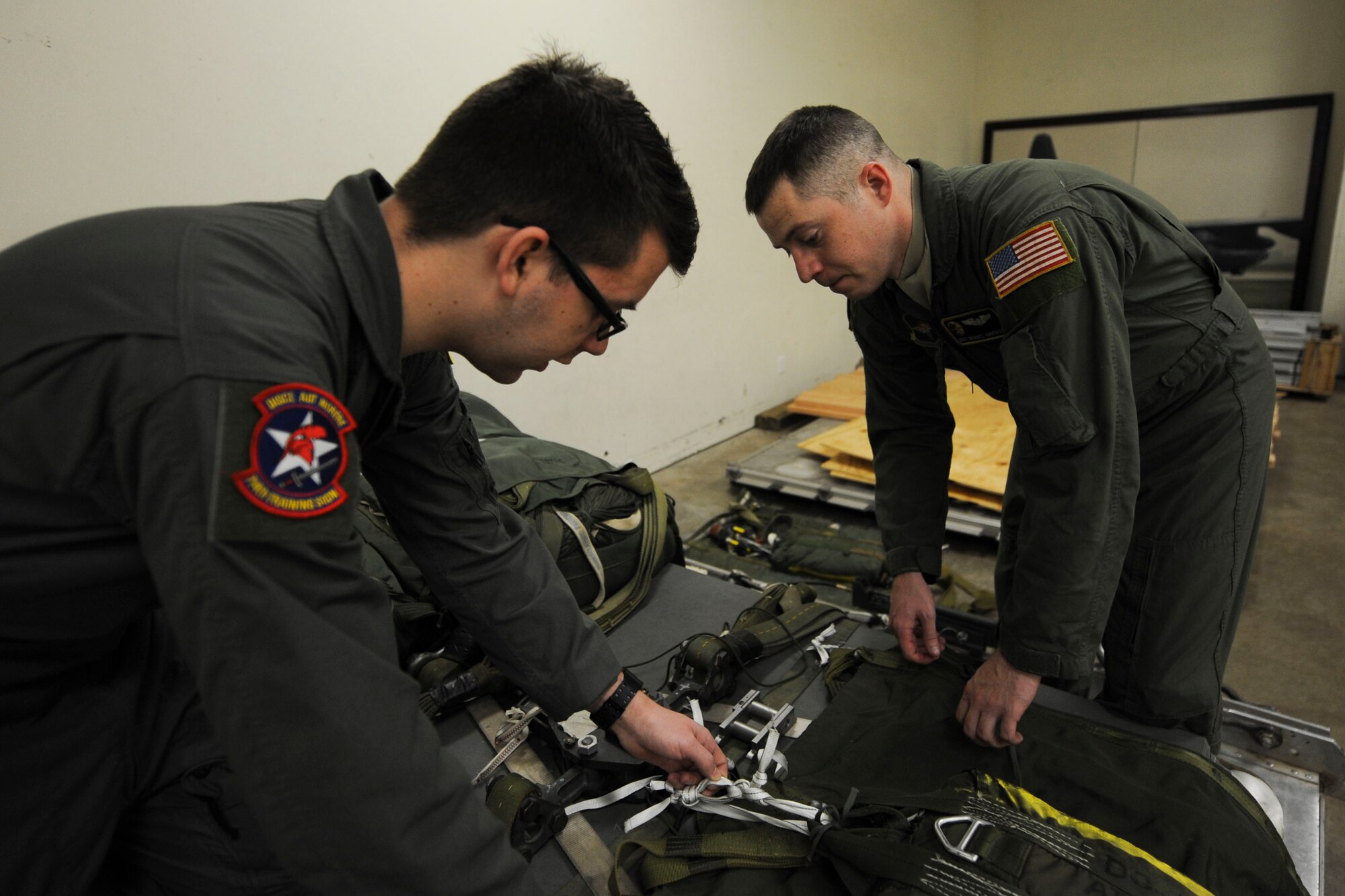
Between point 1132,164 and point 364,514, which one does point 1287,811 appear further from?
point 1132,164

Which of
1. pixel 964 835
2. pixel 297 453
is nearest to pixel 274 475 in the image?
pixel 297 453

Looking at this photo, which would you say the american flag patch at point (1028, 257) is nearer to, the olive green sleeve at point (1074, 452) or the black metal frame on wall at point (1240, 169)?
the olive green sleeve at point (1074, 452)

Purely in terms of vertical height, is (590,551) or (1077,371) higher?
(1077,371)

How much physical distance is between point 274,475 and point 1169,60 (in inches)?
305

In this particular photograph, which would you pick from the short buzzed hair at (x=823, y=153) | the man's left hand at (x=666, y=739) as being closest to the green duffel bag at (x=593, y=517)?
the man's left hand at (x=666, y=739)

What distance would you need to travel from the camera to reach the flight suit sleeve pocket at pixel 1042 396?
3.78ft

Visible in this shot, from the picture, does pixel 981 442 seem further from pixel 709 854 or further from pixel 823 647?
pixel 709 854

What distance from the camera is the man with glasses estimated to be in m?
0.59

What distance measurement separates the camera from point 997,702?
1.30 meters

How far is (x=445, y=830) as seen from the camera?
71 cm

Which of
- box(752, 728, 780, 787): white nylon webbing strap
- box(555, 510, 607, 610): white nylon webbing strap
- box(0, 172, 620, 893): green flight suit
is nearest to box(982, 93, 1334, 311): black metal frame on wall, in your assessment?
box(555, 510, 607, 610): white nylon webbing strap

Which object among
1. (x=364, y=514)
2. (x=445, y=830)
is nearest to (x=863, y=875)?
(x=445, y=830)

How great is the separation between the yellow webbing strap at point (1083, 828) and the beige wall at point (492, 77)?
2.38 metres

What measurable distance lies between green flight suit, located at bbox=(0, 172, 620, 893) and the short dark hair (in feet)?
0.26
